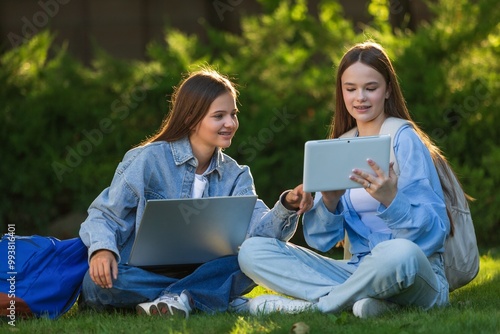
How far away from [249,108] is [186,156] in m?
2.86

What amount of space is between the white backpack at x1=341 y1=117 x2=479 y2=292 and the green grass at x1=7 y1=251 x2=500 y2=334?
0.14m

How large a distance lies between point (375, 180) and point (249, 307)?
84cm

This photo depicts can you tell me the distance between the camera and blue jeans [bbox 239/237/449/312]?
3.71 m

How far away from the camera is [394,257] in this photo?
3.70m

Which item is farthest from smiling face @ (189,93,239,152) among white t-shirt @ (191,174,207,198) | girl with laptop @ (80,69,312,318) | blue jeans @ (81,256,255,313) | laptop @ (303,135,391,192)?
laptop @ (303,135,391,192)

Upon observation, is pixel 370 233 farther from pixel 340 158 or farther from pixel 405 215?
pixel 340 158

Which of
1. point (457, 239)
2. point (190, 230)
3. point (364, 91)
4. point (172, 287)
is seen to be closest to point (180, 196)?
point (190, 230)

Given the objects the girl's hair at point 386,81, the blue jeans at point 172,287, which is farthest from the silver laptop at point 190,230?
the girl's hair at point 386,81

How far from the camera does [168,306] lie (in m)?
3.95

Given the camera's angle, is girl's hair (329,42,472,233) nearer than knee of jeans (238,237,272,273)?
No

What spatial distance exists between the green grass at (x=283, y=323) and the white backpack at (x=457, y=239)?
143 millimetres

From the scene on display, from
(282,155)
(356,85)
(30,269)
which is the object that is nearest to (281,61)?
(282,155)

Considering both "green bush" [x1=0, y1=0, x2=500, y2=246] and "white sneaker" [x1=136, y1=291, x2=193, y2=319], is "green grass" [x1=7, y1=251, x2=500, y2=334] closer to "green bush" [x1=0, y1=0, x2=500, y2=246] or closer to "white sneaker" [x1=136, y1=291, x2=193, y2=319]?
"white sneaker" [x1=136, y1=291, x2=193, y2=319]

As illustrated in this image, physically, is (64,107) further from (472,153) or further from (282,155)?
(472,153)
